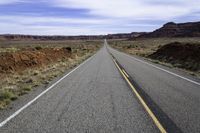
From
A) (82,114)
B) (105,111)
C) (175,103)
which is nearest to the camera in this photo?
(82,114)

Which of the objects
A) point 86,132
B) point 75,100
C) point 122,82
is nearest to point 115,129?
point 86,132

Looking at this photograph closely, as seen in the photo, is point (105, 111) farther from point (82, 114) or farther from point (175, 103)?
point (175, 103)

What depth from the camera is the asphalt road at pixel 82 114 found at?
23.2 feet

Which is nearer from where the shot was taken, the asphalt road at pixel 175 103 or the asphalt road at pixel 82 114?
the asphalt road at pixel 82 114

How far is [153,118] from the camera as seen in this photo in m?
8.00

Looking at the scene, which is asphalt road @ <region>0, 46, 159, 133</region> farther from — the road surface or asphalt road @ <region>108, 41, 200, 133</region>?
asphalt road @ <region>108, 41, 200, 133</region>

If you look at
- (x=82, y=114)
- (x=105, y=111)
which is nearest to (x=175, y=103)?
(x=105, y=111)

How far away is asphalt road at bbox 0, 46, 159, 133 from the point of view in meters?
7.06

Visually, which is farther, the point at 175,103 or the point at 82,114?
the point at 175,103

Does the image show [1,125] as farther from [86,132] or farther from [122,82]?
[122,82]

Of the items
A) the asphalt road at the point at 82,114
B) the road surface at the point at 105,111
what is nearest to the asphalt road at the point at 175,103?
the road surface at the point at 105,111

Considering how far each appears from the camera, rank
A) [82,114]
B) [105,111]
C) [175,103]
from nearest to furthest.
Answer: [82,114] → [105,111] → [175,103]

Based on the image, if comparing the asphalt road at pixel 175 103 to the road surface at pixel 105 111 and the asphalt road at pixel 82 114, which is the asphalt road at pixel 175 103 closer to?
Result: the road surface at pixel 105 111

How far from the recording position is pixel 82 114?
844 centimetres
